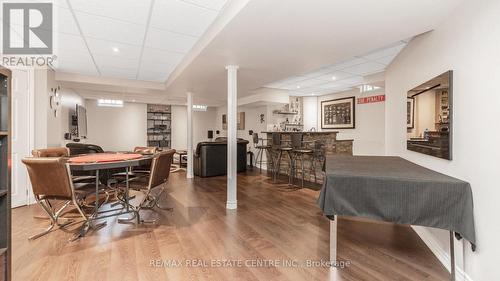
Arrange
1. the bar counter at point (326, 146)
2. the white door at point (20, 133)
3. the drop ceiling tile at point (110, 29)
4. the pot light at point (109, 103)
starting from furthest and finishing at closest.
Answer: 1. the pot light at point (109, 103)
2. the bar counter at point (326, 146)
3. the white door at point (20, 133)
4. the drop ceiling tile at point (110, 29)

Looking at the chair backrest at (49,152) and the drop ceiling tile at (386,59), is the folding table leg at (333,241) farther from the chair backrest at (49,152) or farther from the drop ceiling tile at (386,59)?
the chair backrest at (49,152)

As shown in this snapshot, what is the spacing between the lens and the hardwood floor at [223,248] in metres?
1.93

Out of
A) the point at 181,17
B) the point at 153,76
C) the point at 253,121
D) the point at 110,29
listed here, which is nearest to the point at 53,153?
the point at 110,29

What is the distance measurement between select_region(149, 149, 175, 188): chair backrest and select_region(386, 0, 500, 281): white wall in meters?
3.25

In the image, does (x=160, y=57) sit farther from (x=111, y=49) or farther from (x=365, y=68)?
(x=365, y=68)

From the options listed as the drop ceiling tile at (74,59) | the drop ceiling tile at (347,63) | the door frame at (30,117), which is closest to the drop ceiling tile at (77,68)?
the drop ceiling tile at (74,59)

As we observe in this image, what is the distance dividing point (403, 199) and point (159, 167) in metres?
2.89

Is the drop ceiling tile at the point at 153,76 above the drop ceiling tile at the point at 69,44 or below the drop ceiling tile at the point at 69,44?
above

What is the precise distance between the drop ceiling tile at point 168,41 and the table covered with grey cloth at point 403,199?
2698 mm

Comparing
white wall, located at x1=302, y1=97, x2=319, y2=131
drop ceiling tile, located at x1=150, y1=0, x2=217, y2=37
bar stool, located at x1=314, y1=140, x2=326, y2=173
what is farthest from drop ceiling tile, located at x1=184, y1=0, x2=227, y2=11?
white wall, located at x1=302, y1=97, x2=319, y2=131

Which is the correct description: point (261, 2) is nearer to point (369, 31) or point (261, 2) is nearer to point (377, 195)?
point (369, 31)

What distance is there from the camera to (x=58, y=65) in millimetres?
4332

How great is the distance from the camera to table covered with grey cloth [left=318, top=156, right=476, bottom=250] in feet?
5.46

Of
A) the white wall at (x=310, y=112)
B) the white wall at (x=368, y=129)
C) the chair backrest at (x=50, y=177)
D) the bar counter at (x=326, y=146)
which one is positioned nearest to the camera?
the chair backrest at (x=50, y=177)
